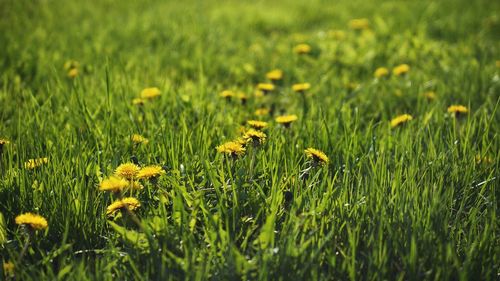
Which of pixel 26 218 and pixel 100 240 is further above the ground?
pixel 26 218

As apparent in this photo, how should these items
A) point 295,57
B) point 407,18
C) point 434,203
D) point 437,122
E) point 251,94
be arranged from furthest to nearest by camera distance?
point 407,18 → point 295,57 → point 251,94 → point 437,122 → point 434,203

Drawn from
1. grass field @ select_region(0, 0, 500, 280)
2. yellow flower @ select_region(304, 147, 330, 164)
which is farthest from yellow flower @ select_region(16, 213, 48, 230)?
yellow flower @ select_region(304, 147, 330, 164)

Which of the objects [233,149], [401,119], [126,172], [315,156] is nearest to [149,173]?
[126,172]

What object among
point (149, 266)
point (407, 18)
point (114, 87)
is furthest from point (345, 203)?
point (407, 18)

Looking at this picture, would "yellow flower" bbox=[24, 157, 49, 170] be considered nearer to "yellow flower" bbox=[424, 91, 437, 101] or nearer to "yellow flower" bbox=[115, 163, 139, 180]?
"yellow flower" bbox=[115, 163, 139, 180]

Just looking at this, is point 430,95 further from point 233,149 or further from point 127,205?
point 127,205

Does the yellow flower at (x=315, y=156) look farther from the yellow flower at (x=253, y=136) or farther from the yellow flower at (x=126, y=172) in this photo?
the yellow flower at (x=126, y=172)

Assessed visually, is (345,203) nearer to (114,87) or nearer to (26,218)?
(26,218)

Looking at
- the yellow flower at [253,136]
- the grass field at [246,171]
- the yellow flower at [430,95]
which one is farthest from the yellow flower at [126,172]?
the yellow flower at [430,95]

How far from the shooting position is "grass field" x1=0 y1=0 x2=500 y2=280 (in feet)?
4.25

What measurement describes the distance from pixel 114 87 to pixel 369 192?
1548 millimetres

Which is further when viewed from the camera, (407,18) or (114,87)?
(407,18)

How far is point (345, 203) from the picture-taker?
60.0 inches

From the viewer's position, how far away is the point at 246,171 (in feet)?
5.41
